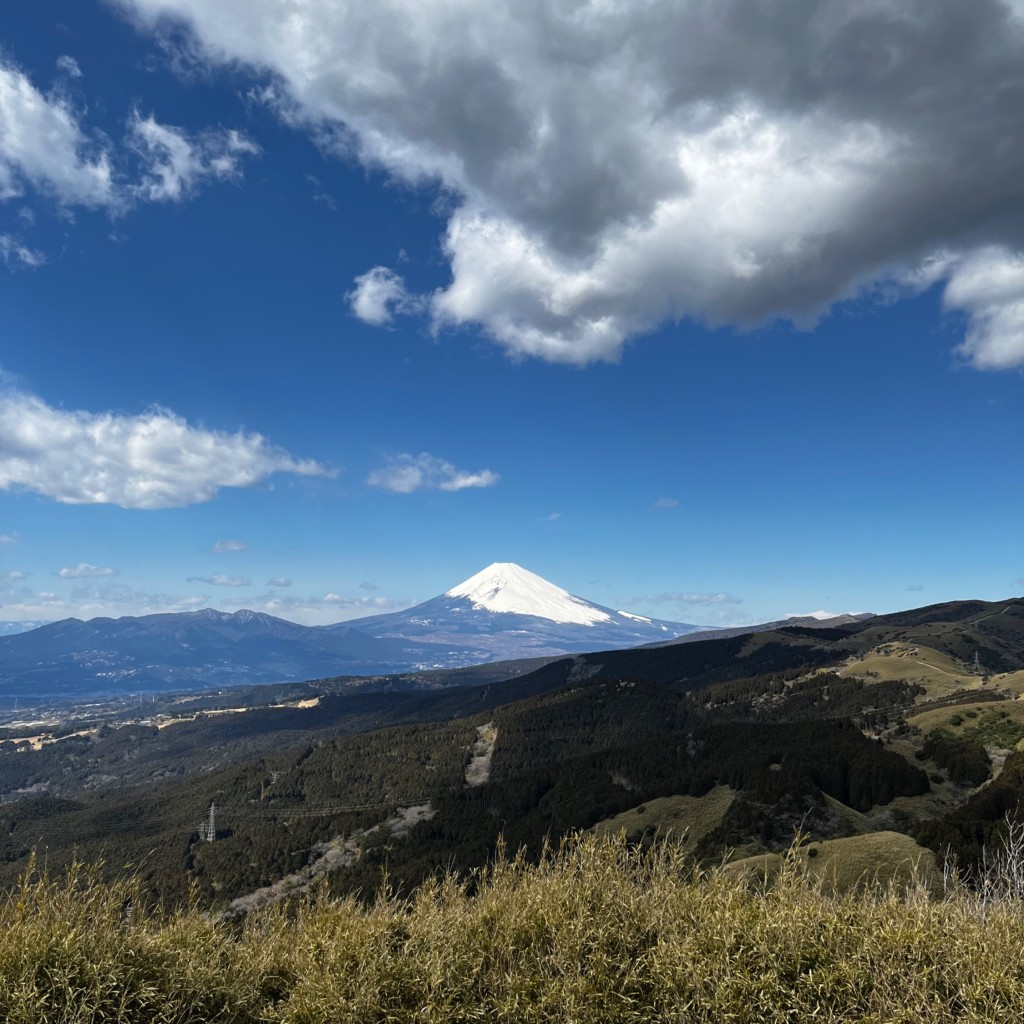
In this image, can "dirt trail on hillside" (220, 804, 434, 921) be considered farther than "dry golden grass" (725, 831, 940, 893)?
Yes

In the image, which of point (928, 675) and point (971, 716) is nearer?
point (971, 716)

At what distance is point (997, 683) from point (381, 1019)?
17523 cm

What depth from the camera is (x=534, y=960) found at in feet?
41.7

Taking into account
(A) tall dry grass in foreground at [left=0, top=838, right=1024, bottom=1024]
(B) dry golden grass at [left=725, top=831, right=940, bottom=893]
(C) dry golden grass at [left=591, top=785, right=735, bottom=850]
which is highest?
(A) tall dry grass in foreground at [left=0, top=838, right=1024, bottom=1024]

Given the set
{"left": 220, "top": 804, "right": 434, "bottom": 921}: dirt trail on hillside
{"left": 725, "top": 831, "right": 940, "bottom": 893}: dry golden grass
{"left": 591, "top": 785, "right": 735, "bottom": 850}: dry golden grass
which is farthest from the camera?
{"left": 220, "top": 804, "right": 434, "bottom": 921}: dirt trail on hillside

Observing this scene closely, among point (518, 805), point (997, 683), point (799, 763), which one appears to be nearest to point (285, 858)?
point (518, 805)

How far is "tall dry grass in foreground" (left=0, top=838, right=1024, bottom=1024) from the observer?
10.6 meters

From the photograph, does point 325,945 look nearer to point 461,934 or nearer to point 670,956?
point 461,934

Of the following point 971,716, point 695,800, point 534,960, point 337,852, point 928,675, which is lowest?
point 337,852

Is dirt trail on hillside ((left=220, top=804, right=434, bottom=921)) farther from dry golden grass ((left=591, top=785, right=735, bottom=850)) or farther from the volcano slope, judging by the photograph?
dry golden grass ((left=591, top=785, right=735, bottom=850))

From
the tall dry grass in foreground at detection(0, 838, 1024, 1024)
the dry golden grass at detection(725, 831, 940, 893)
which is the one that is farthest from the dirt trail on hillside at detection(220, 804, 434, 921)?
the tall dry grass in foreground at detection(0, 838, 1024, 1024)

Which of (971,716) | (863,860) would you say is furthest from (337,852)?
(971,716)

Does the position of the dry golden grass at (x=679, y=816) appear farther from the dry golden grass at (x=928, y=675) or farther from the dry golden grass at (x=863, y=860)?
the dry golden grass at (x=928, y=675)

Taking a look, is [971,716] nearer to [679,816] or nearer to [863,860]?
[679,816]
